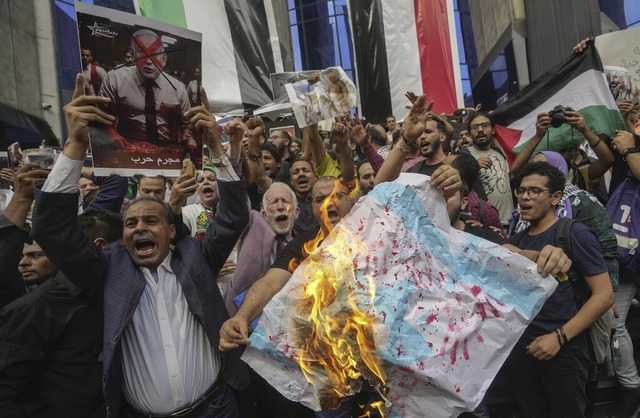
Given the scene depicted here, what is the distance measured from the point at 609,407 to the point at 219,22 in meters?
5.62

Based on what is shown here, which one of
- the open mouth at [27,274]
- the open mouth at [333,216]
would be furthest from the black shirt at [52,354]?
the open mouth at [333,216]

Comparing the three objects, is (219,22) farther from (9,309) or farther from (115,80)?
(9,309)

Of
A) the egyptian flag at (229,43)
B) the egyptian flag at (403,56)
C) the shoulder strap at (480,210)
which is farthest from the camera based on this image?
the egyptian flag at (403,56)

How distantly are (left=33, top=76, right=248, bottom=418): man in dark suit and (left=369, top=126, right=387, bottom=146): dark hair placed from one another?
153 inches

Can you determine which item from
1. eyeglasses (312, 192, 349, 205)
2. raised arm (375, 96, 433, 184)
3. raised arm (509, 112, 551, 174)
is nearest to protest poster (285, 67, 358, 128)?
eyeglasses (312, 192, 349, 205)

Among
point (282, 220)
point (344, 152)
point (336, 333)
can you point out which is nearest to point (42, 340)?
point (336, 333)

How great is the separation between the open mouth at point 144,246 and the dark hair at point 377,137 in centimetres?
417

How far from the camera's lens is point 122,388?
2.51m

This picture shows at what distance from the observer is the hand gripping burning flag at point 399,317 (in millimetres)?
1897

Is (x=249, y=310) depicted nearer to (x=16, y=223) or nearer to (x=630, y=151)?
(x=16, y=223)

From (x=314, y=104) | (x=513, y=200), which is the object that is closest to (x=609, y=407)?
(x=513, y=200)

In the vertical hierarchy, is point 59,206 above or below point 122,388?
above

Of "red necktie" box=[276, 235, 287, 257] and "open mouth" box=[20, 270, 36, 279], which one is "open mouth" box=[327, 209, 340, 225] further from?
"open mouth" box=[20, 270, 36, 279]

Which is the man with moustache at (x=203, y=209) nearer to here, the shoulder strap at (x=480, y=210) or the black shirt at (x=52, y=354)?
the black shirt at (x=52, y=354)
